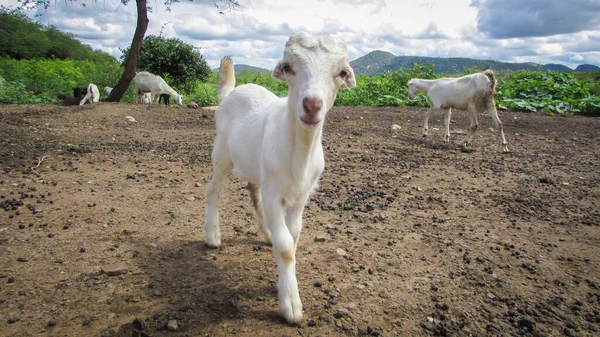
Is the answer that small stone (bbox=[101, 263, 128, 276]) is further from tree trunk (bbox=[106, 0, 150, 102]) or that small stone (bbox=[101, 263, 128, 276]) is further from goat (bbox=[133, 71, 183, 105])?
goat (bbox=[133, 71, 183, 105])

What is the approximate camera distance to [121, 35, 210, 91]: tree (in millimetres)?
19734

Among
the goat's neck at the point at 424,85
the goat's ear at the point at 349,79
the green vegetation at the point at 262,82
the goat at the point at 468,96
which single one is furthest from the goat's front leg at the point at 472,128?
the goat's ear at the point at 349,79

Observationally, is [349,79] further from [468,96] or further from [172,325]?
[468,96]

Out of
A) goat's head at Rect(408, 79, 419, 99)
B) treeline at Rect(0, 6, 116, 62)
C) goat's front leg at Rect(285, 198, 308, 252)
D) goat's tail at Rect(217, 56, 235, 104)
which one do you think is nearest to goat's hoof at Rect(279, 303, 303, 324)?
goat's front leg at Rect(285, 198, 308, 252)

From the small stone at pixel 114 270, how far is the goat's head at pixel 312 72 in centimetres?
211

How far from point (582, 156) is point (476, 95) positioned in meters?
2.80

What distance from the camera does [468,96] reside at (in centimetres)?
1038

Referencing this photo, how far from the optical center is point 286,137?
2955mm

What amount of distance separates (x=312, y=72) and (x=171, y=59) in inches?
768

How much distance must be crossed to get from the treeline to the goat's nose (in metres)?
34.0

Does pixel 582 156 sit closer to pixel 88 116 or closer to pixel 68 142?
pixel 68 142

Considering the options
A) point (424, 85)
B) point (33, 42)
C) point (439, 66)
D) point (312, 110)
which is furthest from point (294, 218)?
point (33, 42)

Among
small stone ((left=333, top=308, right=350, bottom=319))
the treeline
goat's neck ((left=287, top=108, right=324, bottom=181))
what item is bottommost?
small stone ((left=333, top=308, right=350, bottom=319))

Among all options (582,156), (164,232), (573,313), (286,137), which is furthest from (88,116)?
(582,156)
